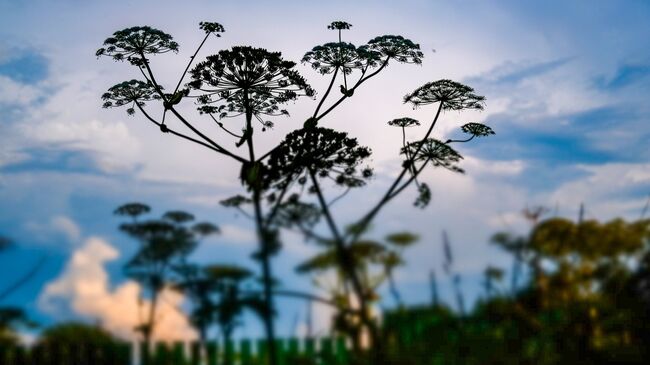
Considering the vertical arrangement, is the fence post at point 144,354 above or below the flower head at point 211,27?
below

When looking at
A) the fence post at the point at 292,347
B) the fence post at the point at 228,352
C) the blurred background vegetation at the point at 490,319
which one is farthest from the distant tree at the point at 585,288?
A: the fence post at the point at 228,352

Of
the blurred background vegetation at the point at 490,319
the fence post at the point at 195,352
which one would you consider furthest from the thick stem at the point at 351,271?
the fence post at the point at 195,352

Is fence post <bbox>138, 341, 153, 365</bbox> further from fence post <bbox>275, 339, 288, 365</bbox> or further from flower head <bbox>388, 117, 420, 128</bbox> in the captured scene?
flower head <bbox>388, 117, 420, 128</bbox>

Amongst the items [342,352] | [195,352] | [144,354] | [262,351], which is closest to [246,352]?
[262,351]

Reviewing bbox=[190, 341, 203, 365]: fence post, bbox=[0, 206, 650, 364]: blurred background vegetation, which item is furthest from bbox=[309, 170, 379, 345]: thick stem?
bbox=[190, 341, 203, 365]: fence post

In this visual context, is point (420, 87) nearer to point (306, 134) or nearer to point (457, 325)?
point (306, 134)

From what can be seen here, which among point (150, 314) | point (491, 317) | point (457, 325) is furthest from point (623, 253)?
point (150, 314)

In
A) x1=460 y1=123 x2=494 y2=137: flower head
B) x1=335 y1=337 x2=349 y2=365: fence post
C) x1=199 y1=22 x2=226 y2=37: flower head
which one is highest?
x1=199 y1=22 x2=226 y2=37: flower head

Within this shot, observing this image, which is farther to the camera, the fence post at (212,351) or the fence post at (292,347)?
the fence post at (212,351)

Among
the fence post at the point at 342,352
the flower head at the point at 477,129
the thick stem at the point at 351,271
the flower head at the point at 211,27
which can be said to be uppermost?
the flower head at the point at 211,27

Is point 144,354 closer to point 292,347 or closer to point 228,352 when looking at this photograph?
point 228,352

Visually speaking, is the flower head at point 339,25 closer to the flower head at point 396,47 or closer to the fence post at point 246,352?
the flower head at point 396,47

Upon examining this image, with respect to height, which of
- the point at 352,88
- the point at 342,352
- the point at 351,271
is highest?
the point at 352,88

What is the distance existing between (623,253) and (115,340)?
237 inches
